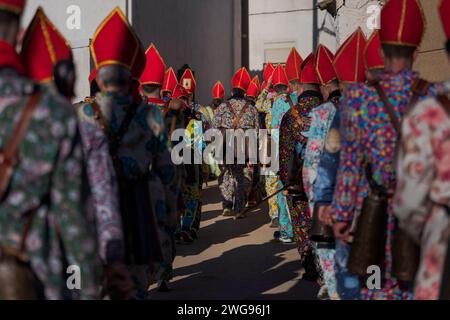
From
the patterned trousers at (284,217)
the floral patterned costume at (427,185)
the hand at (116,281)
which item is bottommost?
the patterned trousers at (284,217)

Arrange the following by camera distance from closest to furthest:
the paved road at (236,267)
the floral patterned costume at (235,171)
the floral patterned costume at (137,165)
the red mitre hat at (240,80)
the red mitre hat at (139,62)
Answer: the floral patterned costume at (137,165)
the red mitre hat at (139,62)
the paved road at (236,267)
the floral patterned costume at (235,171)
the red mitre hat at (240,80)

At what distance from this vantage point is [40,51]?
4488 mm

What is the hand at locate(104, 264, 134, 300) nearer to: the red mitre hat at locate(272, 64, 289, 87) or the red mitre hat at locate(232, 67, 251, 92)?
the red mitre hat at locate(232, 67, 251, 92)

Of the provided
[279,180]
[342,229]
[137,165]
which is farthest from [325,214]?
[279,180]

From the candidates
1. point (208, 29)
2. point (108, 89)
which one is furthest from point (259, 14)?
point (108, 89)

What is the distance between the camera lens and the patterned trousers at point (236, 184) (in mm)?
12969

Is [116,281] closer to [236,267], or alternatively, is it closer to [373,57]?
[373,57]

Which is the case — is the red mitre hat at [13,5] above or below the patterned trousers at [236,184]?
above

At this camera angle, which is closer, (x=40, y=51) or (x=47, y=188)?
(x=47, y=188)

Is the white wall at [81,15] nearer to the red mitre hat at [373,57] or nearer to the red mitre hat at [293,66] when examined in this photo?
the red mitre hat at [293,66]

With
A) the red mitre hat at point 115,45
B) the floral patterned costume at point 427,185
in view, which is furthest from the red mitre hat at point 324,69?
the floral patterned costume at point 427,185

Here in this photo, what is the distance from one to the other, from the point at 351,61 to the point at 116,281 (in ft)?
10.00

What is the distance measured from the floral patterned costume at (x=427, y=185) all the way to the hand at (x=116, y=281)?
1.40 m

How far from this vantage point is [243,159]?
13008mm
